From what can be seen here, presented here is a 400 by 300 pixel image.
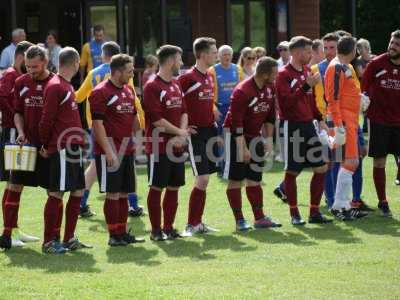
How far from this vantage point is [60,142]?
Result: 9867mm

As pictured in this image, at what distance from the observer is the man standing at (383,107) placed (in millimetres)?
11883

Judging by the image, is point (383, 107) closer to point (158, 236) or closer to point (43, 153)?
point (158, 236)

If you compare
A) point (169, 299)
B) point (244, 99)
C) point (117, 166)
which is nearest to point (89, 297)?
point (169, 299)

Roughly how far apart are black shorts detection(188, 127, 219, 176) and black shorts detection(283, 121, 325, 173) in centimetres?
85

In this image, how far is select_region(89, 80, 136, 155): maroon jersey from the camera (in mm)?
10062

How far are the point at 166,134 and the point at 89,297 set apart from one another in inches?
118

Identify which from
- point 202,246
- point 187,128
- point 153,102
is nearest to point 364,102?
point 187,128

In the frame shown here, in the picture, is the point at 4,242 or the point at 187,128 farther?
the point at 187,128

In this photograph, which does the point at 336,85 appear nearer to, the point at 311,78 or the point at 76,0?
the point at 311,78

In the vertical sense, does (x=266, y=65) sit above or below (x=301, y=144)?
above

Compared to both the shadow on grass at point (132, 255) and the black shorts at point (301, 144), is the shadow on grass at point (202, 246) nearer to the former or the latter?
the shadow on grass at point (132, 255)

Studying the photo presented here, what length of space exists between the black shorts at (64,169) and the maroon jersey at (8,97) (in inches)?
50.0

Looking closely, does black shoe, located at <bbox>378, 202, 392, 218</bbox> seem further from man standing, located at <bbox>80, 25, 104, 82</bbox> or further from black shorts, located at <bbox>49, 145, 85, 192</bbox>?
man standing, located at <bbox>80, 25, 104, 82</bbox>

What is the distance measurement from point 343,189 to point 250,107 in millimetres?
1609
